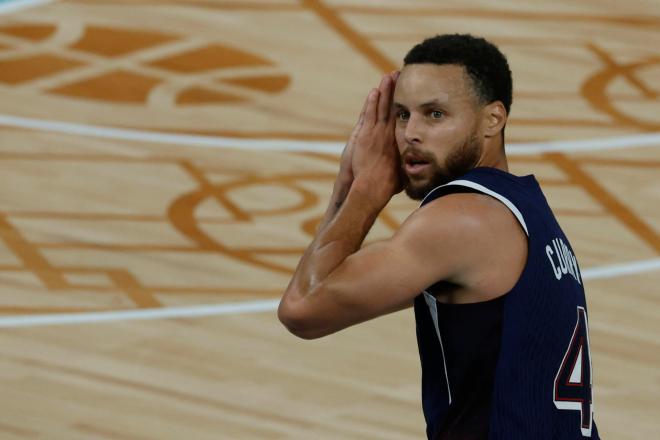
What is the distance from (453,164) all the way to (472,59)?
225mm

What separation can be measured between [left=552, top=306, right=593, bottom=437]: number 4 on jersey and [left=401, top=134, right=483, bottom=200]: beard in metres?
0.39

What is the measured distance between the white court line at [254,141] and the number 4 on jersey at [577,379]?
17.0ft

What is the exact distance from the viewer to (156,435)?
581 cm

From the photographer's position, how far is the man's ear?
3.52 m

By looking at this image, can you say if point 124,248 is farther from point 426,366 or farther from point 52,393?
point 426,366

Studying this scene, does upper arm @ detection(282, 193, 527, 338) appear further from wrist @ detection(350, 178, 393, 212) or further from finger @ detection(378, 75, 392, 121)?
finger @ detection(378, 75, 392, 121)

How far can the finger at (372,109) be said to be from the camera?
3.72 metres

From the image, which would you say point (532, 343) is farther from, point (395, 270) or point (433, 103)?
point (433, 103)

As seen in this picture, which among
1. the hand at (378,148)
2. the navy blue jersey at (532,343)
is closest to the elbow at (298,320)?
the navy blue jersey at (532,343)

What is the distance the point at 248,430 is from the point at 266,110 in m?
3.74

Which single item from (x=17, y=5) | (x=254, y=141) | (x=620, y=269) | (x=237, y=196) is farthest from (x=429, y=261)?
(x=17, y=5)

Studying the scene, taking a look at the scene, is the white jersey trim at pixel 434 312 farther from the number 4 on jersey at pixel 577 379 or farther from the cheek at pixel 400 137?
the cheek at pixel 400 137

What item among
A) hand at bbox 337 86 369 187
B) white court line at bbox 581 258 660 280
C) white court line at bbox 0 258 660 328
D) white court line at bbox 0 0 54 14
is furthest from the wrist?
white court line at bbox 0 0 54 14

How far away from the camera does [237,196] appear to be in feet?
26.6
